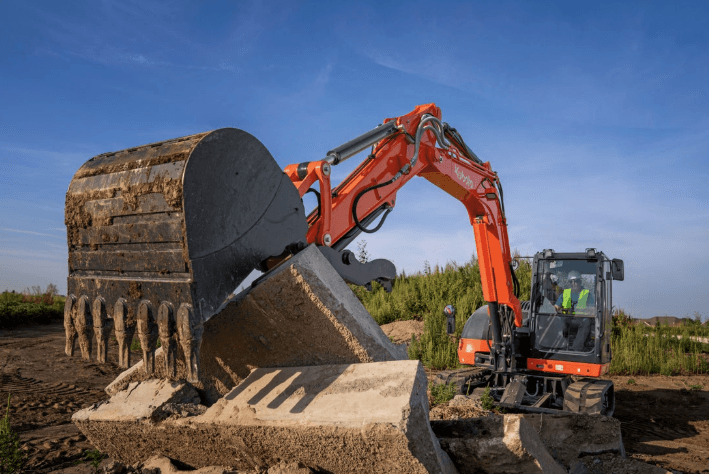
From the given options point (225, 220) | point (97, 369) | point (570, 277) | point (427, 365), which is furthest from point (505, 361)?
point (97, 369)

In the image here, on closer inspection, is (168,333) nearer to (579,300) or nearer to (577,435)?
(577,435)

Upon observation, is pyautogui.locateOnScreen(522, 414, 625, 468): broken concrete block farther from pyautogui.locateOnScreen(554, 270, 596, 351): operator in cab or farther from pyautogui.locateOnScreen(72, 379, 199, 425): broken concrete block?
pyautogui.locateOnScreen(72, 379, 199, 425): broken concrete block

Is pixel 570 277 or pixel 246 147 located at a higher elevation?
pixel 246 147

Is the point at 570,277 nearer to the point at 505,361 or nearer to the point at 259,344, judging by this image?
the point at 505,361

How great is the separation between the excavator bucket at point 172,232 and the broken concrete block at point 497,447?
1.67 metres

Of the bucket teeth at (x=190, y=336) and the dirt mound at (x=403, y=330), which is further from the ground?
the bucket teeth at (x=190, y=336)

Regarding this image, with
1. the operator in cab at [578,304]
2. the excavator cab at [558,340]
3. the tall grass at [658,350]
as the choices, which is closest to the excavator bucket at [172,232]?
the excavator cab at [558,340]

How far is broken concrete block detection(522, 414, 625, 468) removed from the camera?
15.6 ft

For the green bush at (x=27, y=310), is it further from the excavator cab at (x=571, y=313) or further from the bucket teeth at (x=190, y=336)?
the bucket teeth at (x=190, y=336)

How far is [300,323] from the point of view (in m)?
3.37

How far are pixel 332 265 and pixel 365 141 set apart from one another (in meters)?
1.20

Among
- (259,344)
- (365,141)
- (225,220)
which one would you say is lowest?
(259,344)

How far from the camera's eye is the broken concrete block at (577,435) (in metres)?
4.77

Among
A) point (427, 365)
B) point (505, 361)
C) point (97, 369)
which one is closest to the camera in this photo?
point (505, 361)
